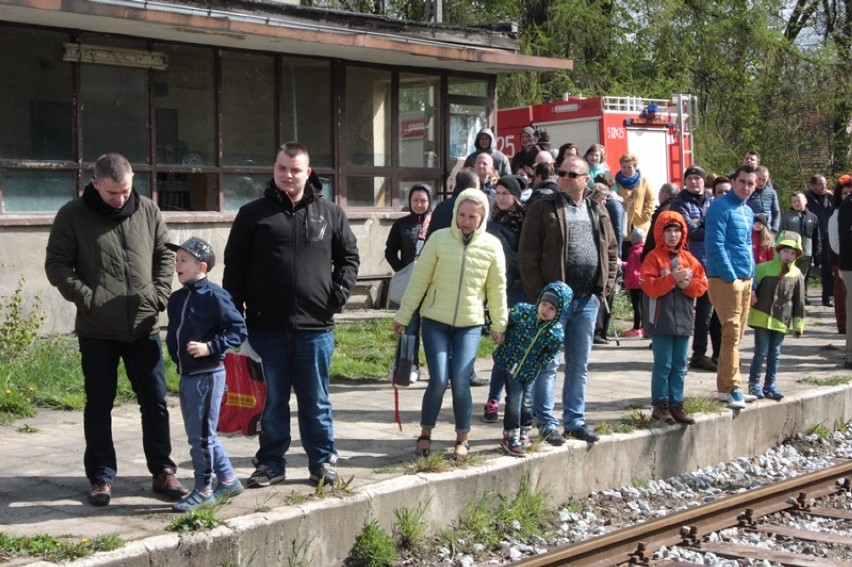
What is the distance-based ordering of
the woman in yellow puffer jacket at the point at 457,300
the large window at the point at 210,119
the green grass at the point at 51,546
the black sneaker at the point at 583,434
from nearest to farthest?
the green grass at the point at 51,546 → the woman in yellow puffer jacket at the point at 457,300 → the black sneaker at the point at 583,434 → the large window at the point at 210,119

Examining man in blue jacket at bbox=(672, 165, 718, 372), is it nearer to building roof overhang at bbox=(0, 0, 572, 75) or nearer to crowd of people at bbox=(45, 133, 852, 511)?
crowd of people at bbox=(45, 133, 852, 511)

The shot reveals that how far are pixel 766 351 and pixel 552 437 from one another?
3.19m

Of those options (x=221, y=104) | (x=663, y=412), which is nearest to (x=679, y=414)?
(x=663, y=412)

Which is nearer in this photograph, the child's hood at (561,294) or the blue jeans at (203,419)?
the blue jeans at (203,419)

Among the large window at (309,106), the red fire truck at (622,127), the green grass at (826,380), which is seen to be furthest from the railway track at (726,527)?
the red fire truck at (622,127)

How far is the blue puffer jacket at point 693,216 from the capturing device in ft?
39.4

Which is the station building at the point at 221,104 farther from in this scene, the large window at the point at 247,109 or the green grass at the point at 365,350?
the green grass at the point at 365,350

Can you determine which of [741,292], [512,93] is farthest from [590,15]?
[741,292]

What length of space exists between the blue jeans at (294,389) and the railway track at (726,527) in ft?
4.71

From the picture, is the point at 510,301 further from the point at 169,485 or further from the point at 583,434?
the point at 169,485

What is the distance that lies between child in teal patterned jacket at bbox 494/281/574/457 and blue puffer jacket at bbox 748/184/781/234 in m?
6.64

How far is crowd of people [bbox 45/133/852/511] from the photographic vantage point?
659 cm

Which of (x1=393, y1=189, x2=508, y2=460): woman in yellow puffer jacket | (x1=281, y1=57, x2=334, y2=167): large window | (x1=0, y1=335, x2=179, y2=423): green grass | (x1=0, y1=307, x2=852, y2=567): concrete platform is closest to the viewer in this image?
(x1=0, y1=307, x2=852, y2=567): concrete platform

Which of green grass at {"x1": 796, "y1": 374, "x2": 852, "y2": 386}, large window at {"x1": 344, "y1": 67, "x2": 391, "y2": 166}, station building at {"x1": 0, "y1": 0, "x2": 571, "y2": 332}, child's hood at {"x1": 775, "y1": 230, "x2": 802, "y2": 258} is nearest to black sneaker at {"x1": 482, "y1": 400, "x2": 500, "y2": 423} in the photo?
child's hood at {"x1": 775, "y1": 230, "x2": 802, "y2": 258}
